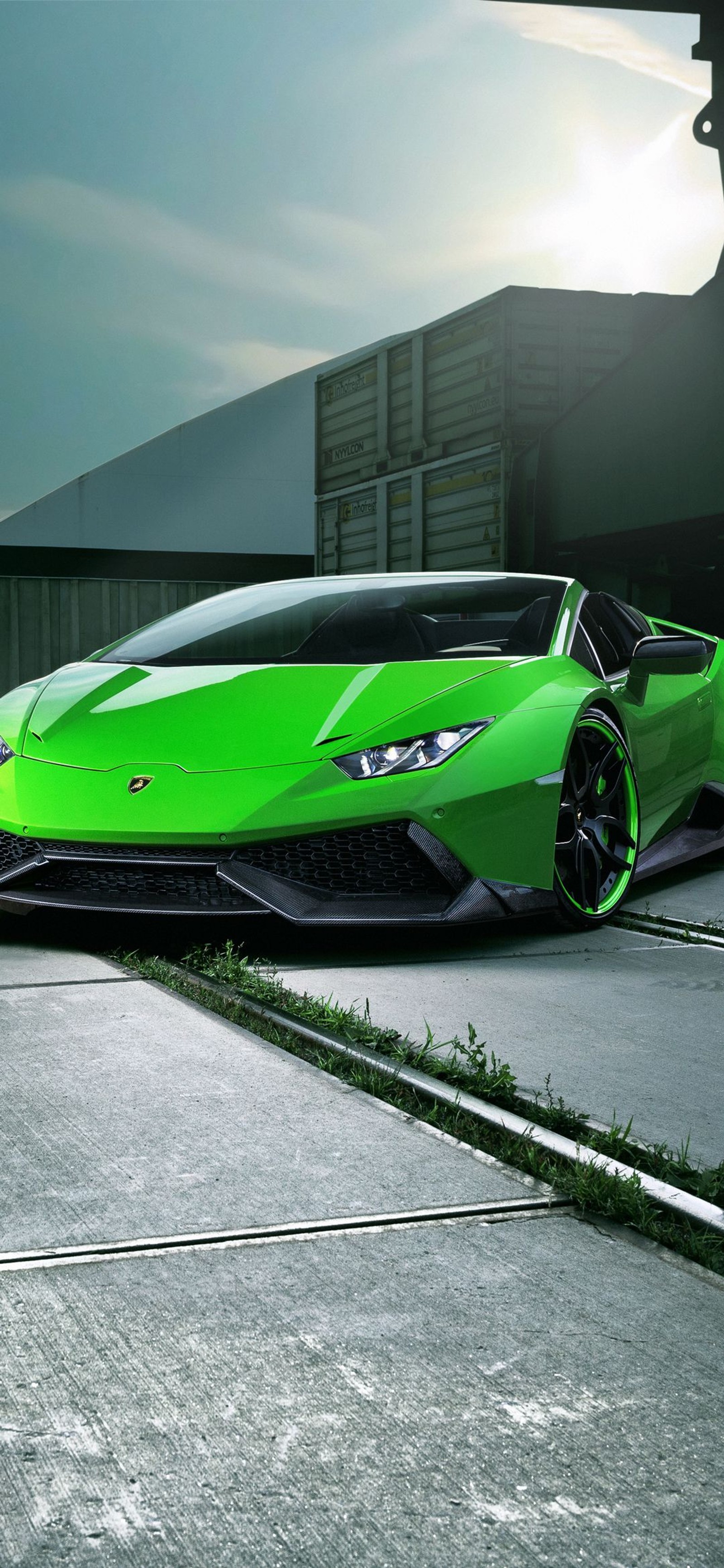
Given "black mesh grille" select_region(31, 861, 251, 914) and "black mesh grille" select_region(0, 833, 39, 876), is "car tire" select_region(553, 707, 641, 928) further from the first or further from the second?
"black mesh grille" select_region(0, 833, 39, 876)

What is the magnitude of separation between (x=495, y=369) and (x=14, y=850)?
11.3 m

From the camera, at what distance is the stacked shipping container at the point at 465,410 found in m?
14.2

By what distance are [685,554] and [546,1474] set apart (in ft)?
38.0

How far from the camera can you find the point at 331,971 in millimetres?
3787

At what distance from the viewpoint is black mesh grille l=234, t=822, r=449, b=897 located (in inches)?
154

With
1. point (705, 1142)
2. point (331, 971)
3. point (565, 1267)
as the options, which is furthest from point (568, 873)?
point (565, 1267)

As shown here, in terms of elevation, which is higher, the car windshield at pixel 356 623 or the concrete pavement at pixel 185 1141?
the car windshield at pixel 356 623

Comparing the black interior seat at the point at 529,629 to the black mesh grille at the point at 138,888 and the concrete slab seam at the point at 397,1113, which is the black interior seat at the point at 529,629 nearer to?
the black mesh grille at the point at 138,888

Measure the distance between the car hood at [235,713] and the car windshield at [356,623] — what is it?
0.81ft

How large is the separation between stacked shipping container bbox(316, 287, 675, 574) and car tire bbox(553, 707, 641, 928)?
9361mm

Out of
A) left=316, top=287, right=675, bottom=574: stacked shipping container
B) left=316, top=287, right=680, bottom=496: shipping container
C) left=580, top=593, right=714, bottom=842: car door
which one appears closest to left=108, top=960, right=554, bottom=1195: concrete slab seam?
left=580, top=593, right=714, bottom=842: car door

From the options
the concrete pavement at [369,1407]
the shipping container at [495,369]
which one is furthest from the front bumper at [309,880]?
the shipping container at [495,369]

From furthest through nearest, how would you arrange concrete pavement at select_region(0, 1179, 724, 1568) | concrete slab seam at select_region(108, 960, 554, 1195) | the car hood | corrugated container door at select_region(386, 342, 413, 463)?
corrugated container door at select_region(386, 342, 413, 463) → the car hood → concrete slab seam at select_region(108, 960, 554, 1195) → concrete pavement at select_region(0, 1179, 724, 1568)

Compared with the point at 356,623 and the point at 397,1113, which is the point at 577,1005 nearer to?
the point at 397,1113
